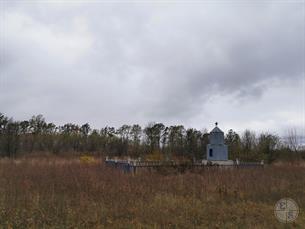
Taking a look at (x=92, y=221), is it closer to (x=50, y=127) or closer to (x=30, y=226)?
(x=30, y=226)

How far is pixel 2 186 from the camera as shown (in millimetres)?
10594

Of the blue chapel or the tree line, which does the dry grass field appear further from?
the tree line

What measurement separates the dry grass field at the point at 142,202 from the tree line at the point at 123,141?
23.1 metres

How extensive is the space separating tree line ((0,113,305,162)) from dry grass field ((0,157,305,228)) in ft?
75.9

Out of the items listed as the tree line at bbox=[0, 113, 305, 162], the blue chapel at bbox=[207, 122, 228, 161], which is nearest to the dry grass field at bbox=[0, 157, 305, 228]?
the blue chapel at bbox=[207, 122, 228, 161]

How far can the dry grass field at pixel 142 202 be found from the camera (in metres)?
6.71

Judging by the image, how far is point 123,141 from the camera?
61.8 metres

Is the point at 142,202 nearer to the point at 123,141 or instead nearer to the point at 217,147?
the point at 217,147

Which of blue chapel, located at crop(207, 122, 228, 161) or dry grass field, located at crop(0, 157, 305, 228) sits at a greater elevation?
blue chapel, located at crop(207, 122, 228, 161)

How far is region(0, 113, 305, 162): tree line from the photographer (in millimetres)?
42938

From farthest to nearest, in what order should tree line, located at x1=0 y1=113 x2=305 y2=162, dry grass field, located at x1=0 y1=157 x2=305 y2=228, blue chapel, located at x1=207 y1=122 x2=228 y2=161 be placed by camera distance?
tree line, located at x1=0 y1=113 x2=305 y2=162 → blue chapel, located at x1=207 y1=122 x2=228 y2=161 → dry grass field, located at x1=0 y1=157 x2=305 y2=228

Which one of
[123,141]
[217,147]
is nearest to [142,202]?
[217,147]

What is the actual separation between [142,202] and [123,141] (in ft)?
176

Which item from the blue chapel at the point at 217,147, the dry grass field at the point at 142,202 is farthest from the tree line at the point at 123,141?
the dry grass field at the point at 142,202
